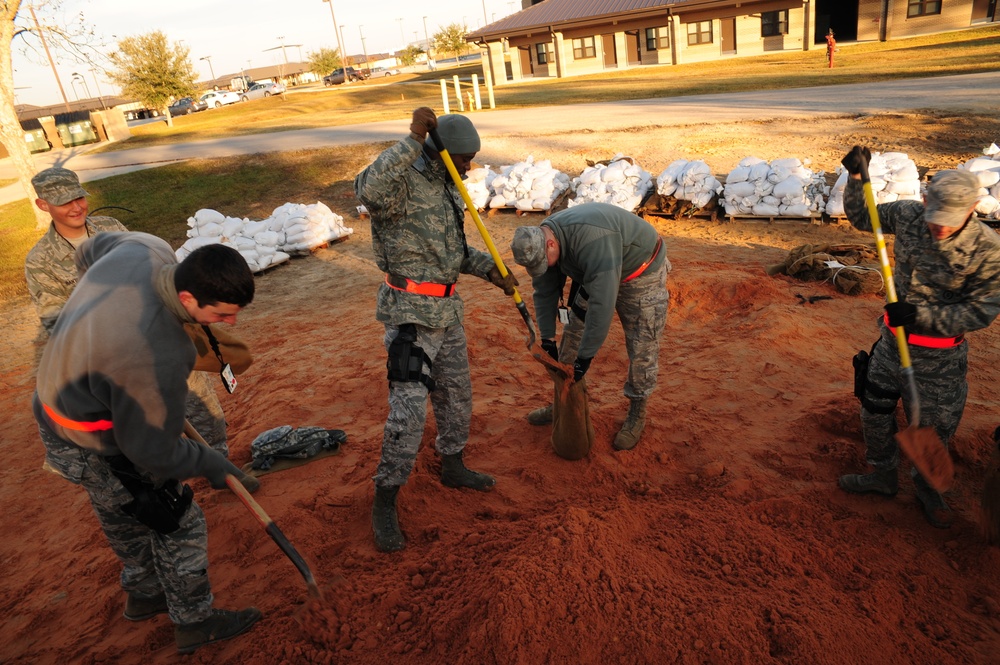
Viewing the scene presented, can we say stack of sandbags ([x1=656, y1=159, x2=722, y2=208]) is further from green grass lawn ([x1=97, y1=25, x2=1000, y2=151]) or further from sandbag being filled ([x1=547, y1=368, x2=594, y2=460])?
green grass lawn ([x1=97, y1=25, x2=1000, y2=151])

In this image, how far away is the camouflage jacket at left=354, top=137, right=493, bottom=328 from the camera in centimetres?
310

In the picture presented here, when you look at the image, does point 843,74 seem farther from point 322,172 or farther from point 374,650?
point 374,650

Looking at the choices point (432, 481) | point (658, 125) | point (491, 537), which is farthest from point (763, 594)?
point (658, 125)

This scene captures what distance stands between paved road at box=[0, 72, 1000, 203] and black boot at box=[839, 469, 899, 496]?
10512 millimetres

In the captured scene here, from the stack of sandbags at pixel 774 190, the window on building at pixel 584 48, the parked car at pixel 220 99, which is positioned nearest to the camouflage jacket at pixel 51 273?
the stack of sandbags at pixel 774 190

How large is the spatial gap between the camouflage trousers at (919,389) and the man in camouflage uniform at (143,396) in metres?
3.12

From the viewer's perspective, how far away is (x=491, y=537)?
10.2 feet

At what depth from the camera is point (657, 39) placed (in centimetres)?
2741

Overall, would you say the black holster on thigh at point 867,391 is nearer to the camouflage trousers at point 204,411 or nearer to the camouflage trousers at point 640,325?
the camouflage trousers at point 640,325

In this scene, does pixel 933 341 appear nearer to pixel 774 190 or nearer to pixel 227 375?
pixel 227 375

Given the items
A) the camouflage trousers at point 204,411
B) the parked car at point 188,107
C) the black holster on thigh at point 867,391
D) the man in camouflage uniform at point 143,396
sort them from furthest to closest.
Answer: the parked car at point 188,107 < the camouflage trousers at point 204,411 < the black holster on thigh at point 867,391 < the man in camouflage uniform at point 143,396

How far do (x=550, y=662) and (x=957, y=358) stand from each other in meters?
2.52

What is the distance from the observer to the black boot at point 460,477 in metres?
3.63

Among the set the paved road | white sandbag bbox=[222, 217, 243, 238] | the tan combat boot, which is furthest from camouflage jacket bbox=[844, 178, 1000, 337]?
the paved road
